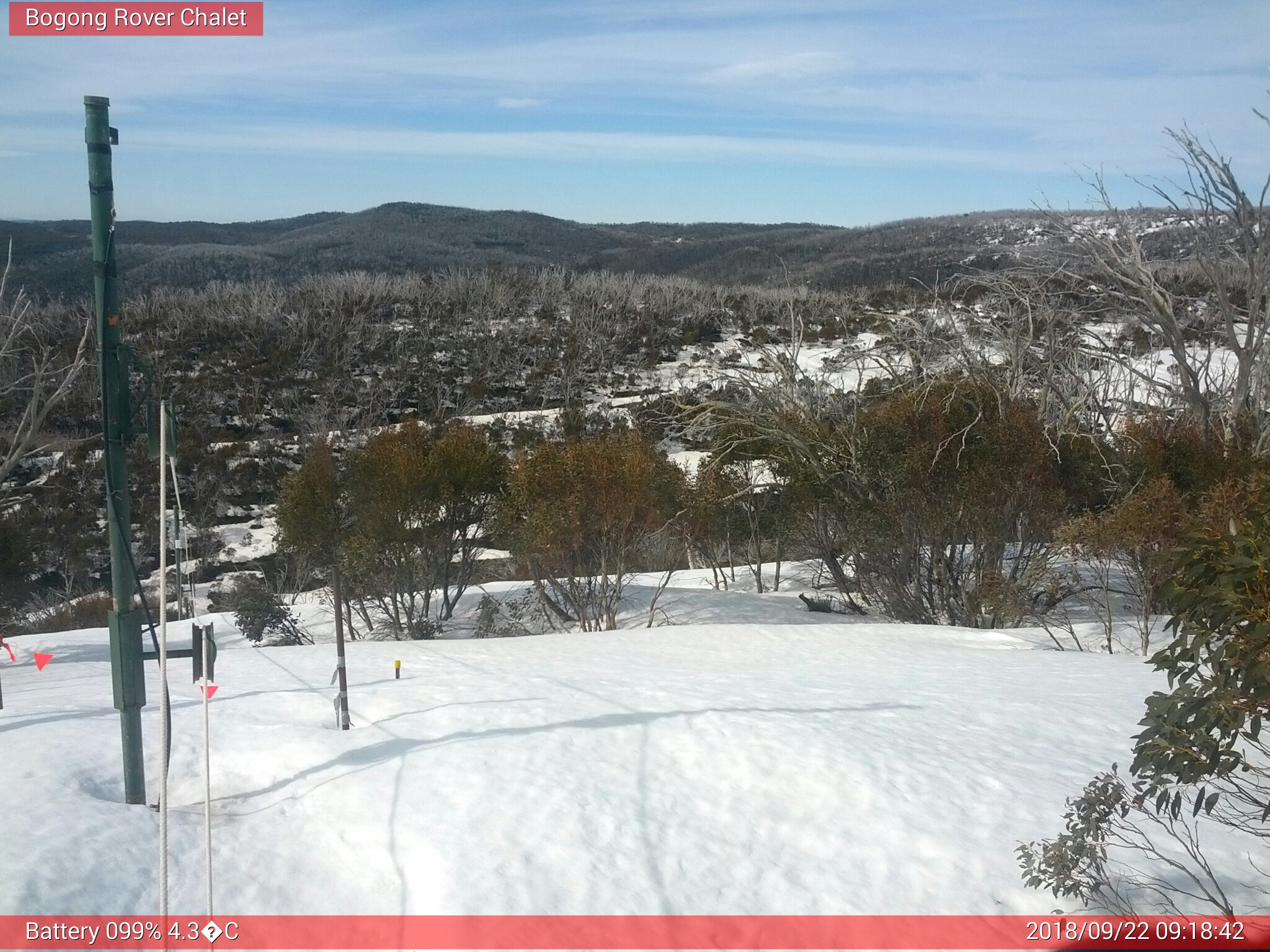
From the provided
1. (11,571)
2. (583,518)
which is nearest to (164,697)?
(583,518)

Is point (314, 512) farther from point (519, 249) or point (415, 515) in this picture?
point (519, 249)

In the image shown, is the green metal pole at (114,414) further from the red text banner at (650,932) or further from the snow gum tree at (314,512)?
the snow gum tree at (314,512)

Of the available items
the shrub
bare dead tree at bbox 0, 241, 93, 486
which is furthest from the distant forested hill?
the shrub

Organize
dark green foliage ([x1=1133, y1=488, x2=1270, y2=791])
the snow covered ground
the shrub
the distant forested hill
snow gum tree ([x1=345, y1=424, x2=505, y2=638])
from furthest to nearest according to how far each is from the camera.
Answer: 1. the distant forested hill
2. snow gum tree ([x1=345, y1=424, x2=505, y2=638])
3. the shrub
4. the snow covered ground
5. dark green foliage ([x1=1133, y1=488, x2=1270, y2=791])

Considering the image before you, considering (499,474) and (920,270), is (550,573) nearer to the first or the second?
(499,474)

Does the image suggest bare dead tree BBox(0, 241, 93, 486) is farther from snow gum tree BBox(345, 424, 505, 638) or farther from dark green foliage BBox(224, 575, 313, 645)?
snow gum tree BBox(345, 424, 505, 638)
